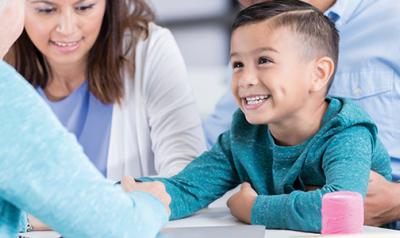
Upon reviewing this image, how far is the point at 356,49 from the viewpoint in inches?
65.8

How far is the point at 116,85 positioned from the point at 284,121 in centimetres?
67

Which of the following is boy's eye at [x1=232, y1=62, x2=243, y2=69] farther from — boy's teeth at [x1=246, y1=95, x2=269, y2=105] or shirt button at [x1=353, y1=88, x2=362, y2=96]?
shirt button at [x1=353, y1=88, x2=362, y2=96]

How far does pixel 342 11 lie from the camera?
5.43 ft

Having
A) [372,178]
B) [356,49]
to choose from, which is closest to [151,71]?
[356,49]

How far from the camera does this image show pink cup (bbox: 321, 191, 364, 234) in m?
1.04

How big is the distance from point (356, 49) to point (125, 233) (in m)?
0.90

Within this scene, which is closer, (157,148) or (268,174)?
(268,174)

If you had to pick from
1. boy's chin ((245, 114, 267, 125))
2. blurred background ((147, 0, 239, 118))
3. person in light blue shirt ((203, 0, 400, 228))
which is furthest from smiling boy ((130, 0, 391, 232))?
blurred background ((147, 0, 239, 118))

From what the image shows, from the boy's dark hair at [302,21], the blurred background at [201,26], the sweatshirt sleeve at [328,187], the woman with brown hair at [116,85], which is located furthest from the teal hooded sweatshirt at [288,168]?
the blurred background at [201,26]

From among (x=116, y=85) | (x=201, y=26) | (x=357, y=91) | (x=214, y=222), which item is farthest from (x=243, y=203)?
(x=201, y=26)

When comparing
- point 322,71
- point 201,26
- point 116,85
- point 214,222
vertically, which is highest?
point 322,71

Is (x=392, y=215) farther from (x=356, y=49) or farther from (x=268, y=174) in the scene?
(x=356, y=49)

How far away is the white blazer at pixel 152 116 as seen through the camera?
1.93m

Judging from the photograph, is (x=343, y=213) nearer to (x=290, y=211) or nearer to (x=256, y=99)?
(x=290, y=211)
